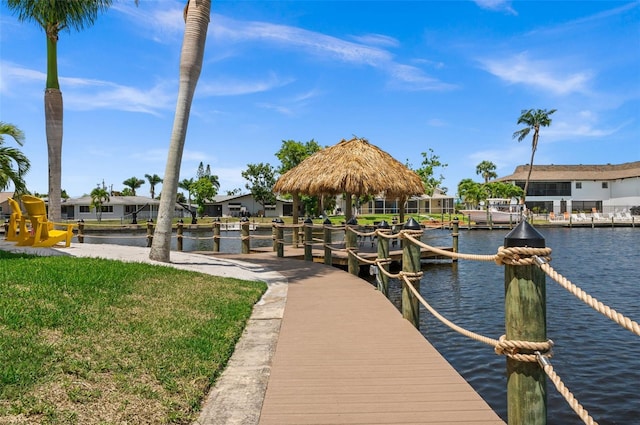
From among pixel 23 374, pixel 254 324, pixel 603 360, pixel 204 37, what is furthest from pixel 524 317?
pixel 204 37

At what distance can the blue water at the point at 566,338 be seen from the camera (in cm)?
573

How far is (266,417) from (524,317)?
194cm

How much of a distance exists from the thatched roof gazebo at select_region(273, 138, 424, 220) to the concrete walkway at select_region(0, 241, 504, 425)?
10531mm

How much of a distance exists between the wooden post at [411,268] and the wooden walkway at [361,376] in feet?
0.58

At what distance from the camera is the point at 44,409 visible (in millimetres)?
3363

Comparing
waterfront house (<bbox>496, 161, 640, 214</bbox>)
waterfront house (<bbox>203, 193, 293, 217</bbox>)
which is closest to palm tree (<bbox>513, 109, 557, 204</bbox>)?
waterfront house (<bbox>496, 161, 640, 214</bbox>)

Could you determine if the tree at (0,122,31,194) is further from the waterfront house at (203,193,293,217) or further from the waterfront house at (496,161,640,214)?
the waterfront house at (496,161,640,214)

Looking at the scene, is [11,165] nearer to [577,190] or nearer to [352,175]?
[352,175]

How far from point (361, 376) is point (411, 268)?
226cm

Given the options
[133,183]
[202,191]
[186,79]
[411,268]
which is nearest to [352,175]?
[186,79]

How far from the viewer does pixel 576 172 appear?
2613 inches

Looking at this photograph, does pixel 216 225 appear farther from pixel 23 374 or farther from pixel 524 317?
pixel 524 317

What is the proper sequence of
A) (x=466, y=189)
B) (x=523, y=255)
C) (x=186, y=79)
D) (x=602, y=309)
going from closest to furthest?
(x=602, y=309) < (x=523, y=255) < (x=186, y=79) < (x=466, y=189)

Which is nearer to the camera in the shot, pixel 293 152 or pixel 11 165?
pixel 11 165
